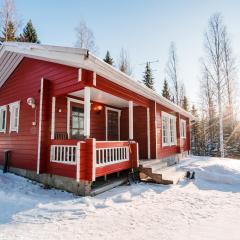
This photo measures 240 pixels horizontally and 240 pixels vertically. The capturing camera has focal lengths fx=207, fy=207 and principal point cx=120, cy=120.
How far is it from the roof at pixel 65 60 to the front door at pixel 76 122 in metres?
1.74

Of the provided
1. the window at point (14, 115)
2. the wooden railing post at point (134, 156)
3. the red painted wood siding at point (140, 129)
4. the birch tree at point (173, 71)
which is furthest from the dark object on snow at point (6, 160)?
the birch tree at point (173, 71)

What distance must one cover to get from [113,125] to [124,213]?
5.44 metres

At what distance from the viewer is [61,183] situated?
5.21 m

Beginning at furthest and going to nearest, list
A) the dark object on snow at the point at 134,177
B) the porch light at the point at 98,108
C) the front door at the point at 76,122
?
the porch light at the point at 98,108
the front door at the point at 76,122
the dark object on snow at the point at 134,177

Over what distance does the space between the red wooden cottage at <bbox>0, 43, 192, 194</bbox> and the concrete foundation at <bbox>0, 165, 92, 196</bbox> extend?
0.02 metres

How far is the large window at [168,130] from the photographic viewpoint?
9.90 m

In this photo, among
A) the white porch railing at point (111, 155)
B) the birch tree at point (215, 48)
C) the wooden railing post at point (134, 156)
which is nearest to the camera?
the white porch railing at point (111, 155)

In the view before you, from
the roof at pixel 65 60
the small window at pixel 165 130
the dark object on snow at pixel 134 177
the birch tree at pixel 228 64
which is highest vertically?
the birch tree at pixel 228 64

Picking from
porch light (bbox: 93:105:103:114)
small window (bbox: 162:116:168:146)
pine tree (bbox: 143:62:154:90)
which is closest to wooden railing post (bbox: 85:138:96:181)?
porch light (bbox: 93:105:103:114)

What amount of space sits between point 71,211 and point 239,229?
2759mm

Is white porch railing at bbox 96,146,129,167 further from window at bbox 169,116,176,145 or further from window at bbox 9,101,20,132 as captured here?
window at bbox 169,116,176,145

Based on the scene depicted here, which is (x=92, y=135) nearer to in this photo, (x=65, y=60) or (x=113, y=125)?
(x=113, y=125)

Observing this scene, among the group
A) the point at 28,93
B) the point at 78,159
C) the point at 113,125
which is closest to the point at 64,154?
the point at 78,159

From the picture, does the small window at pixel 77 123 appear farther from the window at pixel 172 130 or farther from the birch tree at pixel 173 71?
the birch tree at pixel 173 71
